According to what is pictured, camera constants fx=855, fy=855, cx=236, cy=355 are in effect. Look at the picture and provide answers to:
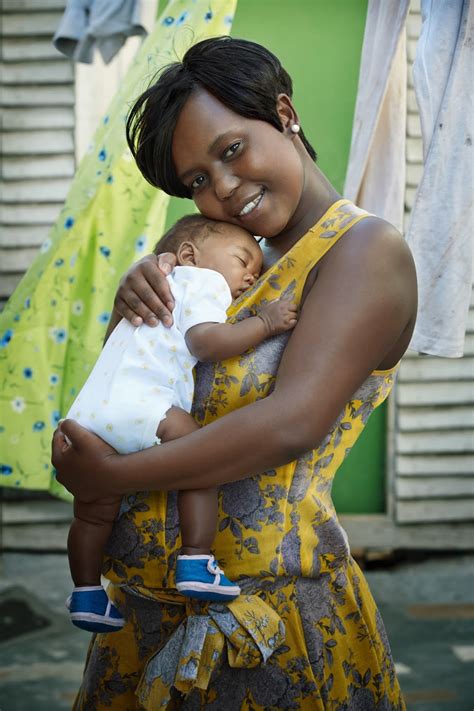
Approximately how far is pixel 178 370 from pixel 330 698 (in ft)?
2.25

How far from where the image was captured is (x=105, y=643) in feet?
5.63

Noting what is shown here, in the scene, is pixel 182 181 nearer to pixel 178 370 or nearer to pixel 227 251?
pixel 227 251

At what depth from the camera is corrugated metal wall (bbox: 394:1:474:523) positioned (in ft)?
15.6

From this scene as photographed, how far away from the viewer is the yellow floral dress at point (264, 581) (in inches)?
60.7

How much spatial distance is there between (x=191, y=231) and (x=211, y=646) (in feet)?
2.72

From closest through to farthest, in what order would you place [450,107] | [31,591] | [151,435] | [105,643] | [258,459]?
[258,459] < [151,435] < [105,643] < [450,107] < [31,591]

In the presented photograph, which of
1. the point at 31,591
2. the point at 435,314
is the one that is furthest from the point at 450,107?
the point at 31,591

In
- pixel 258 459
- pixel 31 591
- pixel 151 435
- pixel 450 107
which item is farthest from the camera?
pixel 31 591

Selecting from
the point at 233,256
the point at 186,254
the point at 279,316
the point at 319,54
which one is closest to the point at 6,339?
the point at 186,254

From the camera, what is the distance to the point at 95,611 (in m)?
1.63

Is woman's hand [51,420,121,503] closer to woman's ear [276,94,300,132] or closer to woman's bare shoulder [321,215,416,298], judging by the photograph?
woman's bare shoulder [321,215,416,298]

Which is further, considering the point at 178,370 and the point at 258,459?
the point at 178,370

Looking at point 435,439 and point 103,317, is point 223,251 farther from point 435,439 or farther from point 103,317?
point 435,439

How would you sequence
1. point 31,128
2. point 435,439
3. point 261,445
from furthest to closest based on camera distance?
point 435,439, point 31,128, point 261,445
